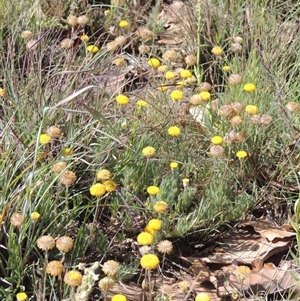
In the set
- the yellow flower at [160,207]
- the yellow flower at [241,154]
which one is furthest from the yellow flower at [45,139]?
the yellow flower at [241,154]

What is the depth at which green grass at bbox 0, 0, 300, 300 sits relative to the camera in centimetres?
238

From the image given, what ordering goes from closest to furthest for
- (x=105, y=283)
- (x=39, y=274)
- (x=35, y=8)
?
(x=105, y=283) < (x=39, y=274) < (x=35, y=8)

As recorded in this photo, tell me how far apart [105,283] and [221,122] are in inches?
42.9

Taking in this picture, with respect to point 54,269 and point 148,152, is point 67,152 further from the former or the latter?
point 54,269

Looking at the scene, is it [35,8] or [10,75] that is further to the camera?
[35,8]

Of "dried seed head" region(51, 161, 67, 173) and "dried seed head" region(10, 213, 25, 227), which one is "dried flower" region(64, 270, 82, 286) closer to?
"dried seed head" region(10, 213, 25, 227)

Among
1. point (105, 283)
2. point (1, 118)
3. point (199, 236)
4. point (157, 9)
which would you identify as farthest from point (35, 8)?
point (105, 283)

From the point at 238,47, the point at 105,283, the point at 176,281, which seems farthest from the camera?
the point at 238,47

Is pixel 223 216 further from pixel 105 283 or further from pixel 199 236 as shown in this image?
pixel 105 283

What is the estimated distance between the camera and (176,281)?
256cm

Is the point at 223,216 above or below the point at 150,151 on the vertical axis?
below

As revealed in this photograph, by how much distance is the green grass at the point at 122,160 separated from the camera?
238 centimetres

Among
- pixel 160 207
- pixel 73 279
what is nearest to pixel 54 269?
pixel 73 279

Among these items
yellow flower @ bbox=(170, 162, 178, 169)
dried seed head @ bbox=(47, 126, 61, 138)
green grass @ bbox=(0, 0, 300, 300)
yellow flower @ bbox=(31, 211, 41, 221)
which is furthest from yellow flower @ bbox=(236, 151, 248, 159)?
yellow flower @ bbox=(31, 211, 41, 221)
